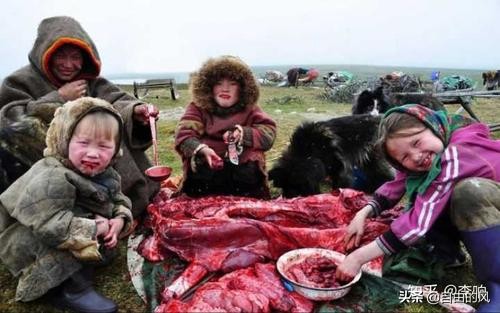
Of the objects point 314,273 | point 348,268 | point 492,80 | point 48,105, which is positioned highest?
point 48,105

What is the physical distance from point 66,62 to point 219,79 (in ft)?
4.04

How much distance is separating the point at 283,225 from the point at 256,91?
1399 millimetres

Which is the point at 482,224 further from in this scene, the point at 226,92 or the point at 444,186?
the point at 226,92

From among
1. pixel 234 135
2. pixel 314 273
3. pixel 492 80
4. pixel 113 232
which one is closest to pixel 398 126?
pixel 314 273

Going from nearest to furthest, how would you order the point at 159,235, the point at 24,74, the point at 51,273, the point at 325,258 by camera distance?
the point at 51,273
the point at 325,258
the point at 159,235
the point at 24,74

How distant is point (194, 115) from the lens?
3.72 metres

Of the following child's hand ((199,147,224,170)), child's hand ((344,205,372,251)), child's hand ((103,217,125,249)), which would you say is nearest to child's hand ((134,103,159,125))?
child's hand ((199,147,224,170))

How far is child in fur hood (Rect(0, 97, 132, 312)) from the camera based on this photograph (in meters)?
2.17

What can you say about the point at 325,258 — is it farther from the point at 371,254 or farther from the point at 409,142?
the point at 409,142

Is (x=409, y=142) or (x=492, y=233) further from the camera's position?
(x=409, y=142)

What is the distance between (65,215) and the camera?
2.19m

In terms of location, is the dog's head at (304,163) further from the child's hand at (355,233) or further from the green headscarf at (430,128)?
the green headscarf at (430,128)

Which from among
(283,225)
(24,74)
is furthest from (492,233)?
(24,74)

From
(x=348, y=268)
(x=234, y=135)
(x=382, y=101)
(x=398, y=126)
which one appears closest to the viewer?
(x=348, y=268)
